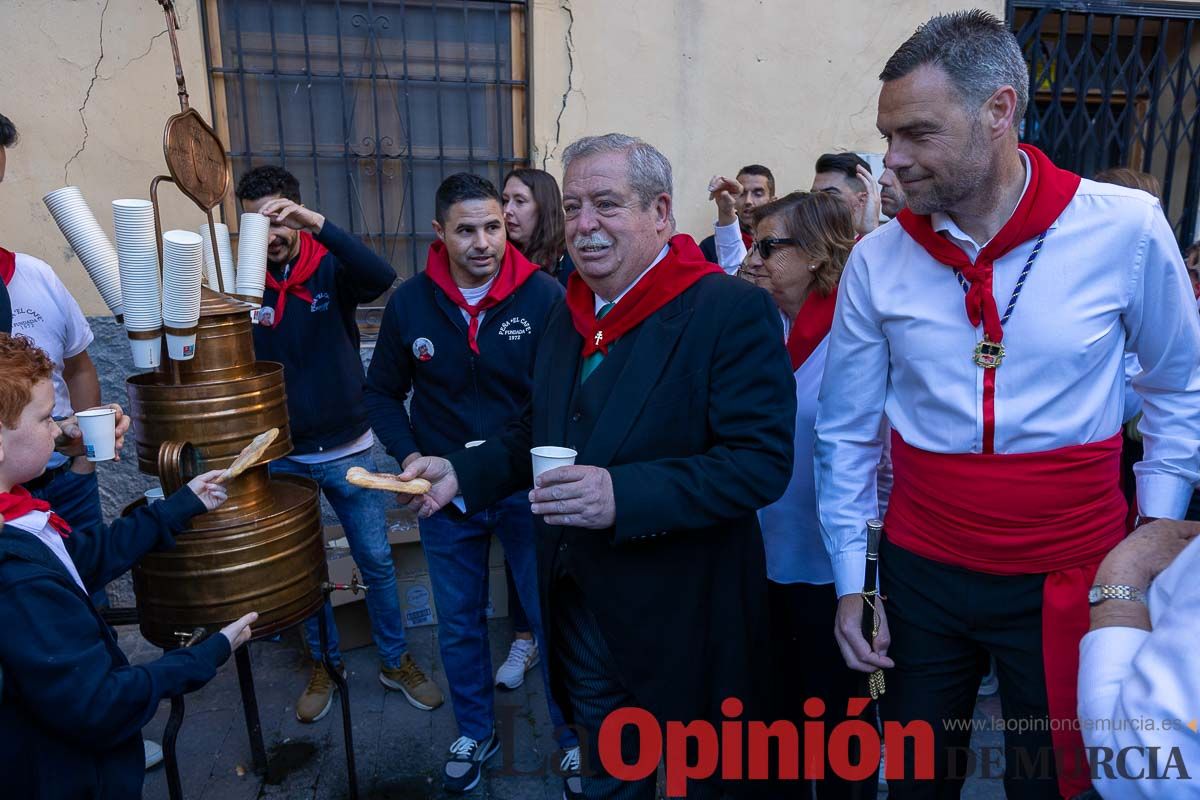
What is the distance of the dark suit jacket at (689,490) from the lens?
185 cm

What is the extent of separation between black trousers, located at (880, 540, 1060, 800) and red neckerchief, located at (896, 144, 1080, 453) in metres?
0.34

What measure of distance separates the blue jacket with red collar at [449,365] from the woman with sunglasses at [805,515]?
0.86 meters

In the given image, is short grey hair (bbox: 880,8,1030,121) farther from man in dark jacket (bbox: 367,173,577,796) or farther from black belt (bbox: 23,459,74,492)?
black belt (bbox: 23,459,74,492)

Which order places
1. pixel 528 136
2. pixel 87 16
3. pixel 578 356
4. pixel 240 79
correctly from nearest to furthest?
pixel 578 356
pixel 87 16
pixel 240 79
pixel 528 136

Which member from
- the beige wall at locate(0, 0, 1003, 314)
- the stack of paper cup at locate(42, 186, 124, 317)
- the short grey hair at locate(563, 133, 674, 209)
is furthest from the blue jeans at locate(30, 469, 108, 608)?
the short grey hair at locate(563, 133, 674, 209)

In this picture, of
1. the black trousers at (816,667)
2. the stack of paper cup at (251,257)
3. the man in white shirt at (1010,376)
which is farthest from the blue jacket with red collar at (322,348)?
the man in white shirt at (1010,376)

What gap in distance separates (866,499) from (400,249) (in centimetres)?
385

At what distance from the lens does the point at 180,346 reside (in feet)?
7.11

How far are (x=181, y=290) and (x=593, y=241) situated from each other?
109 cm

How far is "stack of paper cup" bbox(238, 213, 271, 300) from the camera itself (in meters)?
→ 2.54

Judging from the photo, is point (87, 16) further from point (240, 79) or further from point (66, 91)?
point (240, 79)

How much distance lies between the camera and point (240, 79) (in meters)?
4.69

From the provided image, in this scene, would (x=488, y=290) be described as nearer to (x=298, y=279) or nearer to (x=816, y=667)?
(x=298, y=279)

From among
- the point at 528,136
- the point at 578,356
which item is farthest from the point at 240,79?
the point at 578,356
